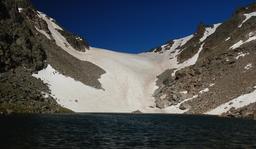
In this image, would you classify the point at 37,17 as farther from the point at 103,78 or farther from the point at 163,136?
the point at 163,136

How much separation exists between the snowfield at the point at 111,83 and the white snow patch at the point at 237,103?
1623 centimetres

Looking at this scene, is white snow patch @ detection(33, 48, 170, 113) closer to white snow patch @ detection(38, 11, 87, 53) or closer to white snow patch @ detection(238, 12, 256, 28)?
white snow patch @ detection(38, 11, 87, 53)

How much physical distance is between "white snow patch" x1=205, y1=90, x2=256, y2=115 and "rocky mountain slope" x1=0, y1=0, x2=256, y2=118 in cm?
31

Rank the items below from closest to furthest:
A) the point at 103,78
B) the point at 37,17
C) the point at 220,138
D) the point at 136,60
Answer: the point at 220,138, the point at 103,78, the point at 37,17, the point at 136,60

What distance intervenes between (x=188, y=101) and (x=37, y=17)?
72.2 meters

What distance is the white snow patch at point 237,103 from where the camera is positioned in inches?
4105

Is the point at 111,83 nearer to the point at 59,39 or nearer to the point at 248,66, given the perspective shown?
the point at 59,39

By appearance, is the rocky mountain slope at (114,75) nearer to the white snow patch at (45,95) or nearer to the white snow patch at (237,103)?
the white snow patch at (45,95)

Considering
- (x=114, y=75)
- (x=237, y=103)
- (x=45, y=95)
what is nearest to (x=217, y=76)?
(x=237, y=103)

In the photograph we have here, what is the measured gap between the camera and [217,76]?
136 m

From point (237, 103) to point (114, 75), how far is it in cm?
6259

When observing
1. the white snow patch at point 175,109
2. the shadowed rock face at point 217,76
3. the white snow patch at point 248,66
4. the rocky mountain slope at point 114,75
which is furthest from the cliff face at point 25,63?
the white snow patch at point 248,66

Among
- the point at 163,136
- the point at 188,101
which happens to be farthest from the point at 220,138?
the point at 188,101

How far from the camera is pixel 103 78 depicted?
15288 cm
